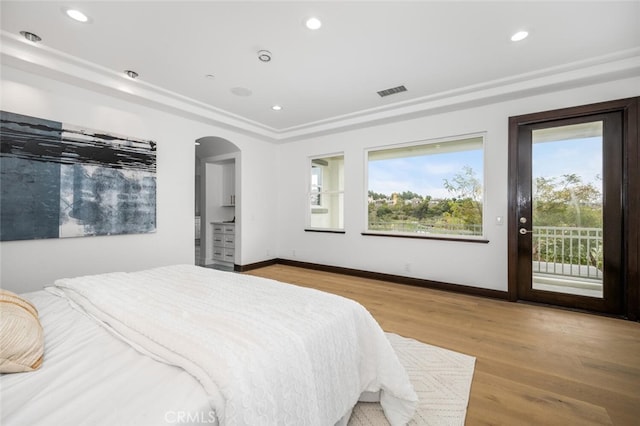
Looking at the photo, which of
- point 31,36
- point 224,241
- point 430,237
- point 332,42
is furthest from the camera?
point 224,241

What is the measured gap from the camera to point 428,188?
432 cm

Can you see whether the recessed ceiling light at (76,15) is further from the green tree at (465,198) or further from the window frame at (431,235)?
the green tree at (465,198)

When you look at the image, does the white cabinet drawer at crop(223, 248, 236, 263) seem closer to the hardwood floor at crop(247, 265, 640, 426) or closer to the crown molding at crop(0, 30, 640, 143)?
the crown molding at crop(0, 30, 640, 143)

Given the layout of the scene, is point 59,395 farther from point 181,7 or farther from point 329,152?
point 329,152

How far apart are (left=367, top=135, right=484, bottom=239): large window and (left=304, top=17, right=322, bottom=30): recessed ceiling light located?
8.46 feet

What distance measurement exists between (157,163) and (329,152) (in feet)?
9.58

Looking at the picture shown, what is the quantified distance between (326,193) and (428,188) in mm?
1986

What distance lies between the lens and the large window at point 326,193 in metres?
5.27

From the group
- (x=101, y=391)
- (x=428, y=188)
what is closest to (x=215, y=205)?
(x=428, y=188)

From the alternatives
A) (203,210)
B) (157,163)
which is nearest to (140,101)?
(157,163)

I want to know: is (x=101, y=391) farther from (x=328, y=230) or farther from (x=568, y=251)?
(x=568, y=251)

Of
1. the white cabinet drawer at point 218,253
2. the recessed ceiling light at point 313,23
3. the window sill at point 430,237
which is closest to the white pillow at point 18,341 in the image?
the recessed ceiling light at point 313,23

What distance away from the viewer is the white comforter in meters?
0.90

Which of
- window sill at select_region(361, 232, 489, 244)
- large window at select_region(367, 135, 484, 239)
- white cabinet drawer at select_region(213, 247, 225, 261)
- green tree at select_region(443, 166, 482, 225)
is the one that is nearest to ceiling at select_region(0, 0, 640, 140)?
large window at select_region(367, 135, 484, 239)
